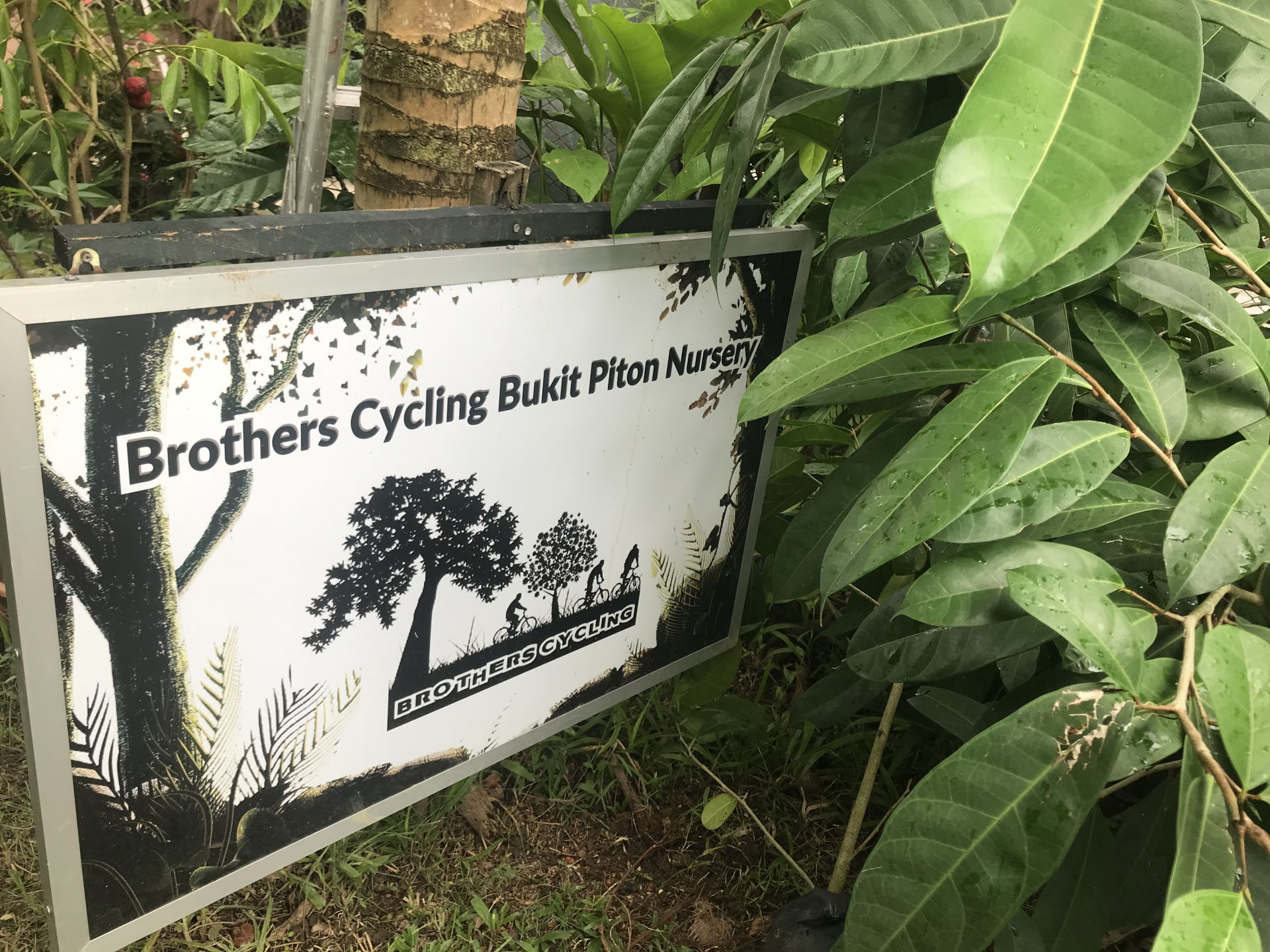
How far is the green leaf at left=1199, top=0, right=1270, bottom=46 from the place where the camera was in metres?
0.65

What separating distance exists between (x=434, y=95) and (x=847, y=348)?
1.53 ft

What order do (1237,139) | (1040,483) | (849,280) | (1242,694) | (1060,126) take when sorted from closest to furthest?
(1060,126) < (1242,694) < (1040,483) < (1237,139) < (849,280)

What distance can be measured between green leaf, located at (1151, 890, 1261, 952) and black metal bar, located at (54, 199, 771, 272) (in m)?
0.70

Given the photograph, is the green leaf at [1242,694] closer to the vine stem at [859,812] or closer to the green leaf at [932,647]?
the green leaf at [932,647]

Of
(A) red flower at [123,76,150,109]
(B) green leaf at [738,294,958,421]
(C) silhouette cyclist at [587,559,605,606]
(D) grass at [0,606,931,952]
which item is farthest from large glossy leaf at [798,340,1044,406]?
(A) red flower at [123,76,150,109]

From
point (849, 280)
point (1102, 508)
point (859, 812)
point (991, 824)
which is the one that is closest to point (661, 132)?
point (849, 280)

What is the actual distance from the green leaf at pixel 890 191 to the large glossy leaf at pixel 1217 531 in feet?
1.04

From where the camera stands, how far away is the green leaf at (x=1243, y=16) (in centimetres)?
65

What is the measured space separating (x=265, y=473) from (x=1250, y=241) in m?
1.01

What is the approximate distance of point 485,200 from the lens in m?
0.87

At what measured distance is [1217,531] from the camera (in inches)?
26.2

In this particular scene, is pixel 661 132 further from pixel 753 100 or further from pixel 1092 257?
pixel 1092 257

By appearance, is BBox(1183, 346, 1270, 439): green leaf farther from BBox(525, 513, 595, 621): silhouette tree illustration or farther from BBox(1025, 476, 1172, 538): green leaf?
BBox(525, 513, 595, 621): silhouette tree illustration

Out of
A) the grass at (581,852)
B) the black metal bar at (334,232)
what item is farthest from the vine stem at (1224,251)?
the grass at (581,852)
